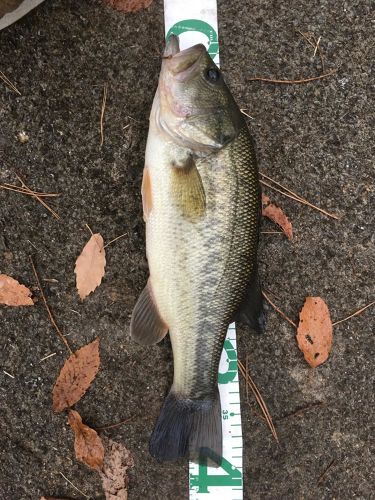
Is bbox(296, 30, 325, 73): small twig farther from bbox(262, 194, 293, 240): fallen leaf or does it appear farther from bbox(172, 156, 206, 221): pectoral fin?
bbox(172, 156, 206, 221): pectoral fin

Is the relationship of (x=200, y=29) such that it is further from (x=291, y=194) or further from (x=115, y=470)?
(x=115, y=470)

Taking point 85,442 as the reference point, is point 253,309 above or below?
above

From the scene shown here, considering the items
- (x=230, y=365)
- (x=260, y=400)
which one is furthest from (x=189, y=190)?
(x=260, y=400)

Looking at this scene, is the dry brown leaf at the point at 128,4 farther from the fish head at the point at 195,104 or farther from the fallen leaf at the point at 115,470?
the fallen leaf at the point at 115,470

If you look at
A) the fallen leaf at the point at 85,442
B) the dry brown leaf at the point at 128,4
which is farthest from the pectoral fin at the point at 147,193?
the fallen leaf at the point at 85,442

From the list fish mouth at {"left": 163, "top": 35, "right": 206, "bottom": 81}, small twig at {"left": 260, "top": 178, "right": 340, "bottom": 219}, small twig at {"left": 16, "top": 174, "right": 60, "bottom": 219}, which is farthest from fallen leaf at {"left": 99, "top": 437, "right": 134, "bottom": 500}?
fish mouth at {"left": 163, "top": 35, "right": 206, "bottom": 81}
